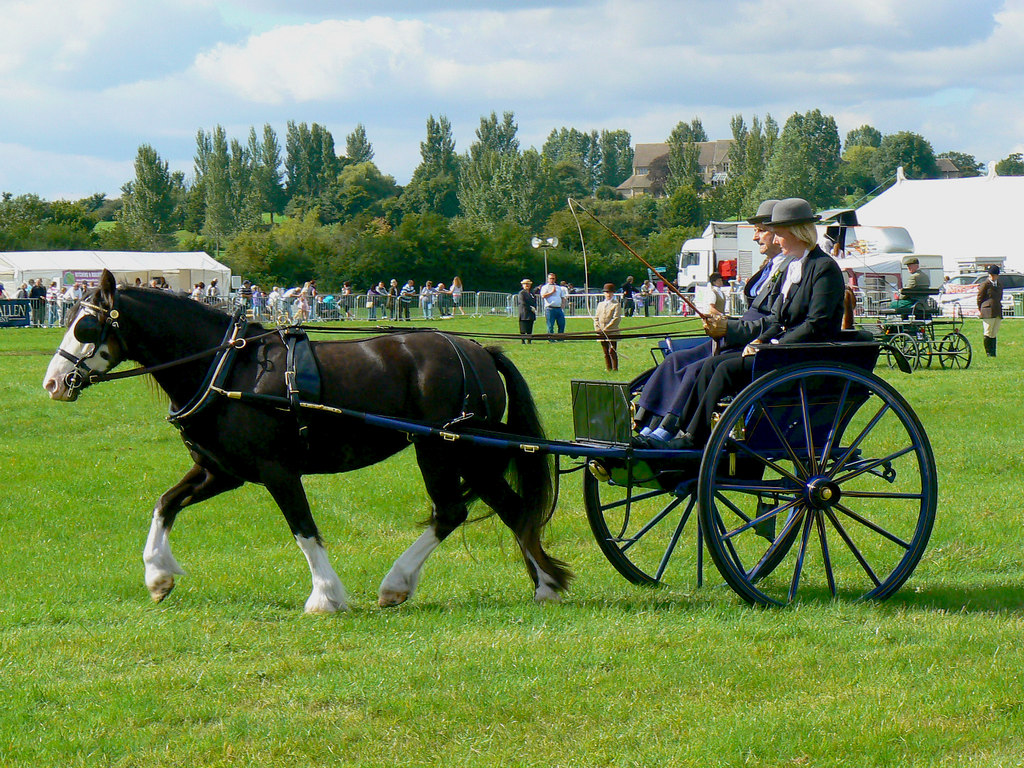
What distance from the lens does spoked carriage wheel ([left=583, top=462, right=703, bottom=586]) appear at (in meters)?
6.74

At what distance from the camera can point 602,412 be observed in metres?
6.55

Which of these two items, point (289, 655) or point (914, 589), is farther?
point (914, 589)

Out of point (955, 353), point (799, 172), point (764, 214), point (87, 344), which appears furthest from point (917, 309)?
point (799, 172)

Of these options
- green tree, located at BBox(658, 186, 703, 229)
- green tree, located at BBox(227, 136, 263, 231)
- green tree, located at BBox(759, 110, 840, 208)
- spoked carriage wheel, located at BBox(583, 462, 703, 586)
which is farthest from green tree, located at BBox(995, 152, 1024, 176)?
spoked carriage wheel, located at BBox(583, 462, 703, 586)

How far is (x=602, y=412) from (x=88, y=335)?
2848 mm

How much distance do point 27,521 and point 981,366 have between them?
1773 cm

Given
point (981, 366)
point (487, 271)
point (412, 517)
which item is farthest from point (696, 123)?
point (412, 517)

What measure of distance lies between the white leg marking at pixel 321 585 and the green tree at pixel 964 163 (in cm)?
18774

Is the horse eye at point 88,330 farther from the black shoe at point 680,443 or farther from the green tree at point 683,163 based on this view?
the green tree at point 683,163

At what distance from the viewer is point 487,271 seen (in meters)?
63.6

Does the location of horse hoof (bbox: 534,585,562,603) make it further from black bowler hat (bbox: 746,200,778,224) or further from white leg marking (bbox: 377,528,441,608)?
black bowler hat (bbox: 746,200,778,224)

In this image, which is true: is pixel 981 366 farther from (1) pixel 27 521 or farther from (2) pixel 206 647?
(2) pixel 206 647

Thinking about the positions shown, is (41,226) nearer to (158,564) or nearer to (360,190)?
(360,190)

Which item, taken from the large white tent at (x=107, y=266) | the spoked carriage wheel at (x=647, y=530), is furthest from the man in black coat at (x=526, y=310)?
the large white tent at (x=107, y=266)
